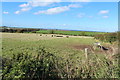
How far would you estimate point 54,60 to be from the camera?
3283 mm

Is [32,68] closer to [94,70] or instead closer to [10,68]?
[10,68]

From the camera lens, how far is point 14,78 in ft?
7.79

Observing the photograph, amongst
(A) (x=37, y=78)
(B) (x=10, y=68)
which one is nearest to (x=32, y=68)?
(A) (x=37, y=78)

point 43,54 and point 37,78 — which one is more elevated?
point 43,54

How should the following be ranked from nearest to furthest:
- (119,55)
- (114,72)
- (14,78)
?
(14,78) < (114,72) < (119,55)

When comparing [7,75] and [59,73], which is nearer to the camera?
[7,75]

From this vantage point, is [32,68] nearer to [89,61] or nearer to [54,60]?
[54,60]

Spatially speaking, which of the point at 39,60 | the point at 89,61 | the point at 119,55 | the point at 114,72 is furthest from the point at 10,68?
the point at 119,55

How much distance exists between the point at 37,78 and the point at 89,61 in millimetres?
1444

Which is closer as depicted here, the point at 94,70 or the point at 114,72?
the point at 114,72

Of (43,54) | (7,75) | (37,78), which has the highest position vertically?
(43,54)

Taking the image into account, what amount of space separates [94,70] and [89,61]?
0.31 m

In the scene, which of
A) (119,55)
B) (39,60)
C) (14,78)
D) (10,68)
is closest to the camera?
(14,78)

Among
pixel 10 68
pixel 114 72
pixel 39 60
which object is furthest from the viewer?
pixel 39 60
